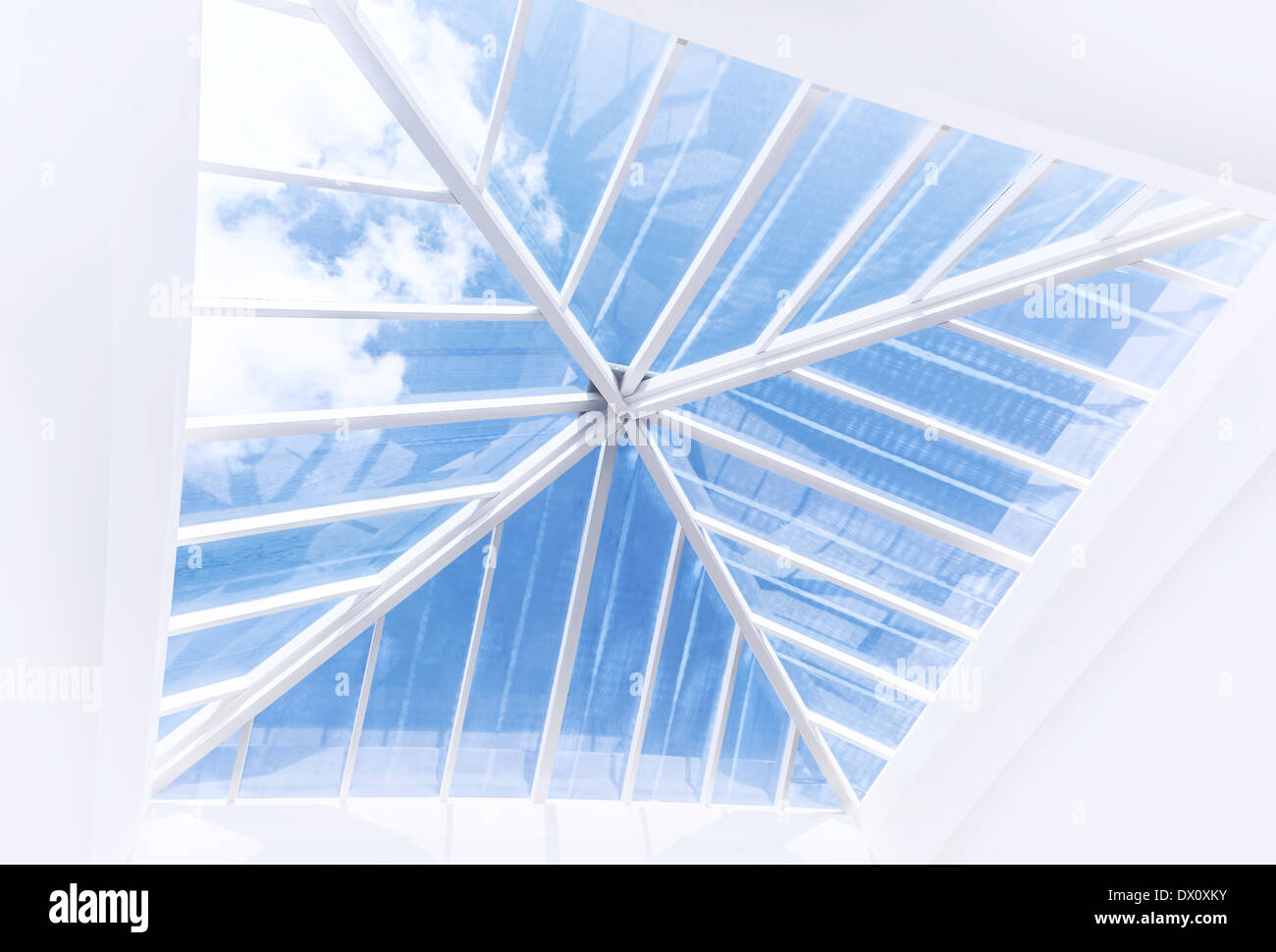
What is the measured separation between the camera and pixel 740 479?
11133 mm

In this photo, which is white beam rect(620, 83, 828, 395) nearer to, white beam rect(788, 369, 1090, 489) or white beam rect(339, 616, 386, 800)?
white beam rect(788, 369, 1090, 489)

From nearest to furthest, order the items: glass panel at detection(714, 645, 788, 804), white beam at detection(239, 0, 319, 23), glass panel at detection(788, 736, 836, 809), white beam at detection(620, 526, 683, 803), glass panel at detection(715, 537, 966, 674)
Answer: white beam at detection(239, 0, 319, 23) < glass panel at detection(715, 537, 966, 674) < white beam at detection(620, 526, 683, 803) < glass panel at detection(714, 645, 788, 804) < glass panel at detection(788, 736, 836, 809)

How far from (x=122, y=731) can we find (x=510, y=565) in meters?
5.27

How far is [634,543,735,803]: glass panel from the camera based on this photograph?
12.8 m

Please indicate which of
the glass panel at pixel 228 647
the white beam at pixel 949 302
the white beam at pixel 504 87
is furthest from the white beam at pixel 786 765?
the white beam at pixel 504 87

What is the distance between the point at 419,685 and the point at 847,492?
6.38m

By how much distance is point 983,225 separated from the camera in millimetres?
7883

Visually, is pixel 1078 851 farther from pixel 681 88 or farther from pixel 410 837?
pixel 681 88

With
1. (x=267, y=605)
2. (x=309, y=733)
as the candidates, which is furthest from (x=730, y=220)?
(x=309, y=733)

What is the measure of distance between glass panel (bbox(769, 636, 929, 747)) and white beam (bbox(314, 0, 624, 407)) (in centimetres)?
621

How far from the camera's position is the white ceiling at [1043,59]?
14.2 feet

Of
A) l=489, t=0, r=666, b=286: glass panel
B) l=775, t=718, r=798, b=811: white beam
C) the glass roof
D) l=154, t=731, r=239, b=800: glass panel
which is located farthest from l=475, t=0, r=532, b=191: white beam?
l=775, t=718, r=798, b=811: white beam

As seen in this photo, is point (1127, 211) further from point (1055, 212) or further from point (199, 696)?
point (199, 696)

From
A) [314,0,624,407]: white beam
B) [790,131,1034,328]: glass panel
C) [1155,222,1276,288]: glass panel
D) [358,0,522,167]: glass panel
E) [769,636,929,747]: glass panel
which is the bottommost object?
[769,636,929,747]: glass panel
